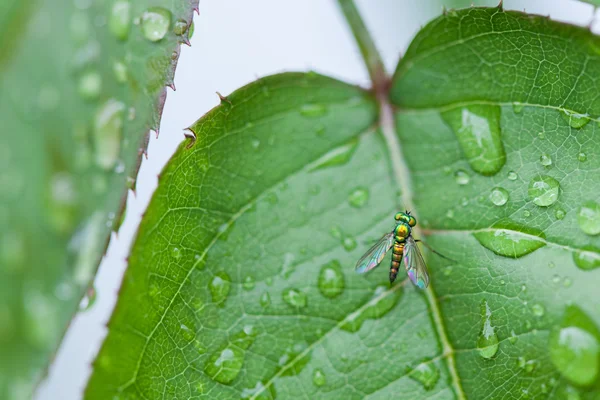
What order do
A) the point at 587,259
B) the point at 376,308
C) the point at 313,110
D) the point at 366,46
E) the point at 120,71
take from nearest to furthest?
the point at 120,71 < the point at 587,259 < the point at 376,308 < the point at 313,110 < the point at 366,46

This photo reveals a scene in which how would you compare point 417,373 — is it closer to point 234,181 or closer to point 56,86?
point 234,181

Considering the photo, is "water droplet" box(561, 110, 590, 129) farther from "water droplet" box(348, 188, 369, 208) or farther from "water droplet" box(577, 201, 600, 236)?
"water droplet" box(348, 188, 369, 208)

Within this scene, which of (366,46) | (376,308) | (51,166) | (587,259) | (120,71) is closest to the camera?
(51,166)

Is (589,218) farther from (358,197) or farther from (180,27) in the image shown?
(180,27)

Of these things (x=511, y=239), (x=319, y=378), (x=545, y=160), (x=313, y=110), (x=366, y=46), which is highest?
(x=366, y=46)

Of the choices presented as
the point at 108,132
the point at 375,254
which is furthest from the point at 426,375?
the point at 108,132

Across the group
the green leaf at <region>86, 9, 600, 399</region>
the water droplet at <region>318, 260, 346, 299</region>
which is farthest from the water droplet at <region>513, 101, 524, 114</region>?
the water droplet at <region>318, 260, 346, 299</region>
